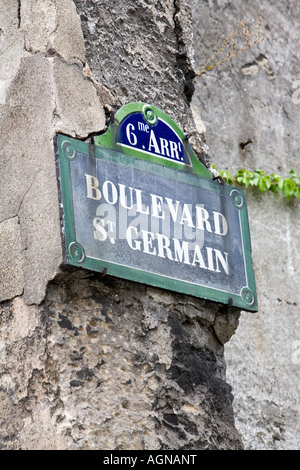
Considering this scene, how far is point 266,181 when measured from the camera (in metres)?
4.50

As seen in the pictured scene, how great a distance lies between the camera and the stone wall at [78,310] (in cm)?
→ 200

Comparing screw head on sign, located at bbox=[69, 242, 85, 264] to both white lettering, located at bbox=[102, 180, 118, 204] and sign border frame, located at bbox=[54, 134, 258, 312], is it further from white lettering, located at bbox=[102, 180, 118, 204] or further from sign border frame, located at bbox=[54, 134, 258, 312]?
white lettering, located at bbox=[102, 180, 118, 204]

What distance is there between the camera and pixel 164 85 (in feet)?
8.37

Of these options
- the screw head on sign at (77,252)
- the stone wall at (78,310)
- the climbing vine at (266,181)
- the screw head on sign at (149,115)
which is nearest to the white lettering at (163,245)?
the stone wall at (78,310)

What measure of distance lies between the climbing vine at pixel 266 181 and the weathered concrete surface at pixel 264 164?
0.06 m

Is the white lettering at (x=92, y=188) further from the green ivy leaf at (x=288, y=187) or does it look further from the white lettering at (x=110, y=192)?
the green ivy leaf at (x=288, y=187)

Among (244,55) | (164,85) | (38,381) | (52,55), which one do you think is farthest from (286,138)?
(38,381)

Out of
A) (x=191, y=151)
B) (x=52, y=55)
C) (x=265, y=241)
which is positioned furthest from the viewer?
(x=265, y=241)

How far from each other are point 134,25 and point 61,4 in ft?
0.95

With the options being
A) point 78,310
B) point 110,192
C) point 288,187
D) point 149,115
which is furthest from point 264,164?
point 78,310

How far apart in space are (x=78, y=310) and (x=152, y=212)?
0.34 meters

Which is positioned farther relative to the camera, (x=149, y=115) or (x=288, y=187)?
(x=288, y=187)

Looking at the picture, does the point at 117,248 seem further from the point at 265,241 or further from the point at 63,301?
the point at 265,241

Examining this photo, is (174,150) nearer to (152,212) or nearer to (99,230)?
(152,212)
